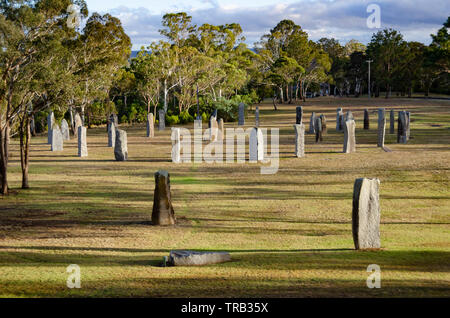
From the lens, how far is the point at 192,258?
8281 mm

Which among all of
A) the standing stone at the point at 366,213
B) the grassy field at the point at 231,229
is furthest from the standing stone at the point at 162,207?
the standing stone at the point at 366,213

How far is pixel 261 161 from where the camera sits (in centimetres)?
2212

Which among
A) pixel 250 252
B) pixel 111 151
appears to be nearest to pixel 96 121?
pixel 111 151

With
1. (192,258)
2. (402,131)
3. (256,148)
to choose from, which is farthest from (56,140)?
(192,258)

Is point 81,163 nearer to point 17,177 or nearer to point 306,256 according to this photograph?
point 17,177

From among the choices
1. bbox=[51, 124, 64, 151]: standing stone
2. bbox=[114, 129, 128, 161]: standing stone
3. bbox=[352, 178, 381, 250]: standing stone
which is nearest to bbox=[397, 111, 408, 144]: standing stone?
bbox=[114, 129, 128, 161]: standing stone

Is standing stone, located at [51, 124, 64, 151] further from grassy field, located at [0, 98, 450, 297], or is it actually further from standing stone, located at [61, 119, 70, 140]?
standing stone, located at [61, 119, 70, 140]

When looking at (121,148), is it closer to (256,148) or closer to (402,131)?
(256,148)

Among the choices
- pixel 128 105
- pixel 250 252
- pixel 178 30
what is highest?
pixel 178 30

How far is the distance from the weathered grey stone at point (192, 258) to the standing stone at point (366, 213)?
2.44 meters

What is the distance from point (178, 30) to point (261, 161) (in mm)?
44819

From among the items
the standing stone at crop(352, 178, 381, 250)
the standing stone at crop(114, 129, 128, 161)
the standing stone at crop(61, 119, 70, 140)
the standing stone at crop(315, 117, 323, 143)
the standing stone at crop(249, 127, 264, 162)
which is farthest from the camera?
the standing stone at crop(61, 119, 70, 140)

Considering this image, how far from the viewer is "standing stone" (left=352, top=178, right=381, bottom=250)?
8891 millimetres

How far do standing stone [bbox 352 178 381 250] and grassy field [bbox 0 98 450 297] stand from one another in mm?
248
